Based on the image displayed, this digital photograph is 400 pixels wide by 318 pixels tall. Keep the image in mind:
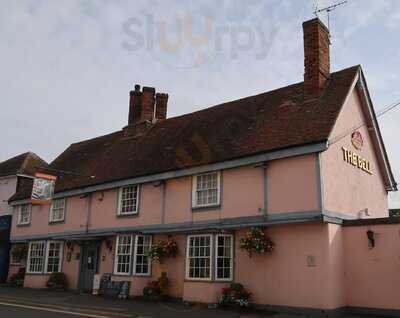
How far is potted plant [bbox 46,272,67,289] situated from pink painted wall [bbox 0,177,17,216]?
780 cm

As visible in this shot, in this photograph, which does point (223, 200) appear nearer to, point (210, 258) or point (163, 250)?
point (210, 258)

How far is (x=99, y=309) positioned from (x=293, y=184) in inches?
284

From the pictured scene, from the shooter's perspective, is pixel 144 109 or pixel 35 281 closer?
pixel 35 281

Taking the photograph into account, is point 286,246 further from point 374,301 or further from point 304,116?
point 304,116

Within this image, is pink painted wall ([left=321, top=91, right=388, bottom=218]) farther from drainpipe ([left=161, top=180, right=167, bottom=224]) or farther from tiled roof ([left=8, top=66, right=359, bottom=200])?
drainpipe ([left=161, top=180, right=167, bottom=224])

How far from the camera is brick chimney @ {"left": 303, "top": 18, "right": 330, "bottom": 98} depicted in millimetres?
16953

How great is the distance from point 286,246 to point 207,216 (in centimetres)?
337

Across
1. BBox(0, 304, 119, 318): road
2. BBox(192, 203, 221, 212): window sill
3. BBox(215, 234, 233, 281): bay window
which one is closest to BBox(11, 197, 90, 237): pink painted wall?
BBox(192, 203, 221, 212): window sill

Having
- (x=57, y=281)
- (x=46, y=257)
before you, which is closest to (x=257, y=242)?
(x=57, y=281)

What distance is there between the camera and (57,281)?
70.0 ft

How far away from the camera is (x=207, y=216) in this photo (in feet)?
54.3

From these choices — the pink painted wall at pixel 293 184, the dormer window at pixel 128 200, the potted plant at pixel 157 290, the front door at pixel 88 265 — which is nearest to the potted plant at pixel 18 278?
the front door at pixel 88 265

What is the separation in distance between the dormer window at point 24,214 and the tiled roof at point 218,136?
2.23 ft

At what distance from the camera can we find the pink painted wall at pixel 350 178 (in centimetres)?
1452
